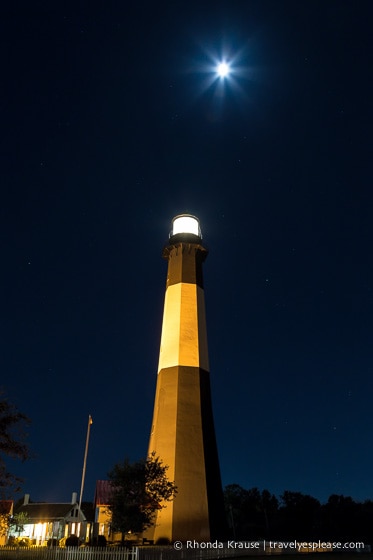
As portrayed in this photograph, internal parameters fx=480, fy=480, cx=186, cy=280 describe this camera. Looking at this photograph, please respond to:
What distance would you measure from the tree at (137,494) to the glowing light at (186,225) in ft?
66.3

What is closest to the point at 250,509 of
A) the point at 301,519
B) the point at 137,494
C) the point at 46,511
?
the point at 301,519

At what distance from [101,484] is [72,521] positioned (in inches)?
228

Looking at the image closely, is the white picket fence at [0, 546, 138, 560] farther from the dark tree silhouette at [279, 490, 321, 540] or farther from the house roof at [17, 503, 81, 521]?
the dark tree silhouette at [279, 490, 321, 540]

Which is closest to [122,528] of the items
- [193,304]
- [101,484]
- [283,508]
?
[193,304]

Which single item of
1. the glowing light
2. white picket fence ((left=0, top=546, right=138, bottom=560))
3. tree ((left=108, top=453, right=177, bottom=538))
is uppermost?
the glowing light

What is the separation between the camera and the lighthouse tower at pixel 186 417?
30.0m

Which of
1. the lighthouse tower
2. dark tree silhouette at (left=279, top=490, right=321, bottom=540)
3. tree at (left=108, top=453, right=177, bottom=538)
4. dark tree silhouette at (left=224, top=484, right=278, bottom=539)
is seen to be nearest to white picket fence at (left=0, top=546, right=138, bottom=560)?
tree at (left=108, top=453, right=177, bottom=538)

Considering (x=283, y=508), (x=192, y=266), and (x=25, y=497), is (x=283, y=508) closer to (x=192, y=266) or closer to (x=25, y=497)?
(x=25, y=497)

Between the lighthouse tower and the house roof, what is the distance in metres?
31.2

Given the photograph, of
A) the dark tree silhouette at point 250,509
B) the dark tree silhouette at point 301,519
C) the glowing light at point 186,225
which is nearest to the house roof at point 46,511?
the dark tree silhouette at point 250,509

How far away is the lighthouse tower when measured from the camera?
3002 cm

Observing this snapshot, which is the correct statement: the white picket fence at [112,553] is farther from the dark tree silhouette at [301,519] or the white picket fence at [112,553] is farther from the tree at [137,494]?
the dark tree silhouette at [301,519]

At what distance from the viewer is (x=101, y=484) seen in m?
55.7

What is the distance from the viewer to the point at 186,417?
32438mm
